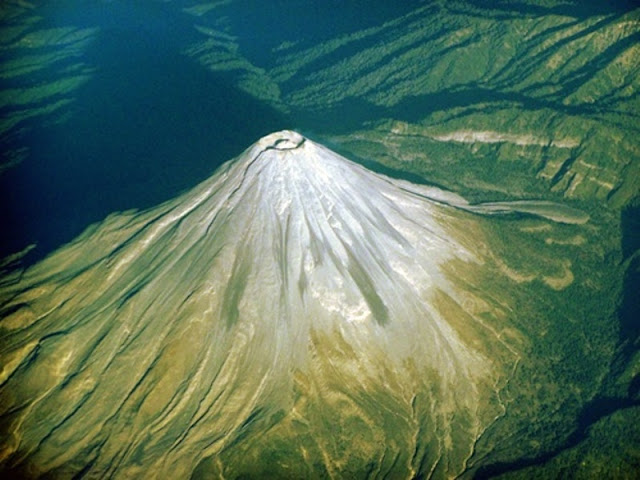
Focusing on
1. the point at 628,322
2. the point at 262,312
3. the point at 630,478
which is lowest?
the point at 630,478

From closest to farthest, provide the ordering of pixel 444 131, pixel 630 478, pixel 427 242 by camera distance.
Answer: pixel 630 478, pixel 427 242, pixel 444 131

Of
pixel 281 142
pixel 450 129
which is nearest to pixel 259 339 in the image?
pixel 281 142

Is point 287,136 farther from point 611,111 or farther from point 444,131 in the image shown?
point 611,111

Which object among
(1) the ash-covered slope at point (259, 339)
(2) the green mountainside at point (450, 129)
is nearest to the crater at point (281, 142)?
(1) the ash-covered slope at point (259, 339)

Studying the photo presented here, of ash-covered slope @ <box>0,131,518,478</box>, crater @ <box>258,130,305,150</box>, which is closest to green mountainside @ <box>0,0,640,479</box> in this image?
ash-covered slope @ <box>0,131,518,478</box>

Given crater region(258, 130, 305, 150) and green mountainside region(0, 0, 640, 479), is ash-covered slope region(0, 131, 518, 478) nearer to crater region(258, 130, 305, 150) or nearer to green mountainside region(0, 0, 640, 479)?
crater region(258, 130, 305, 150)

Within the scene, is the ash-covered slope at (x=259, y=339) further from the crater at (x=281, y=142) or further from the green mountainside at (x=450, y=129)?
the green mountainside at (x=450, y=129)

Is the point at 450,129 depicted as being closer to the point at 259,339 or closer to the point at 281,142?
the point at 281,142

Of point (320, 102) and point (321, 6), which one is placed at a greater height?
point (321, 6)

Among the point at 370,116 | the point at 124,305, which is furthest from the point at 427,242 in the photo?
the point at 370,116
